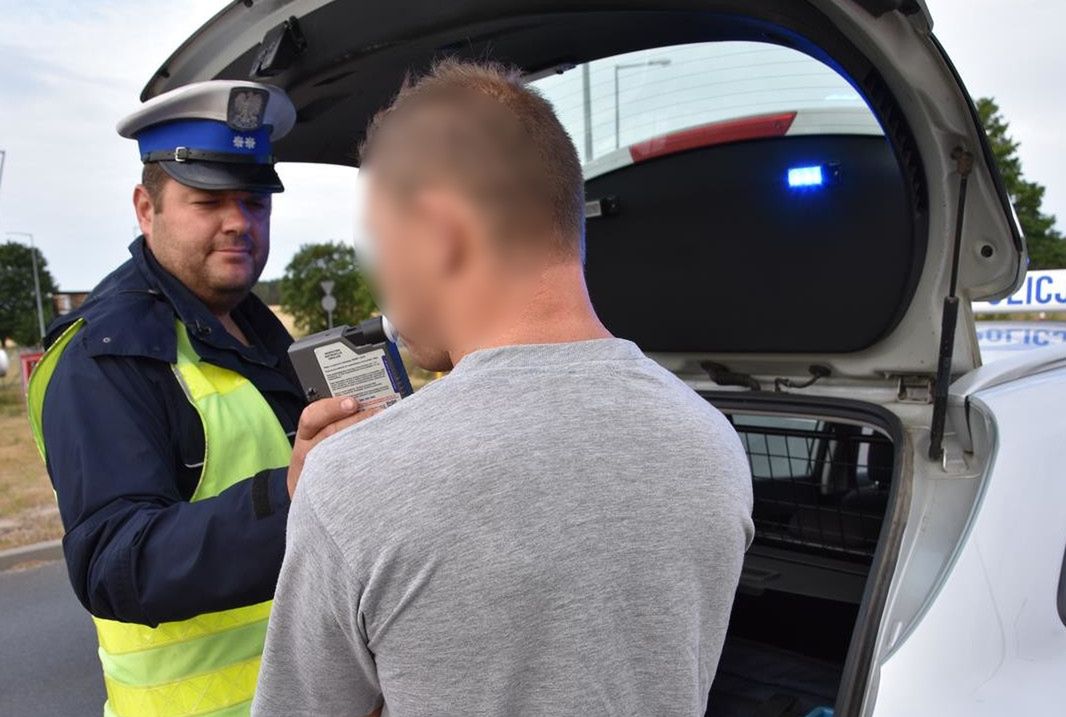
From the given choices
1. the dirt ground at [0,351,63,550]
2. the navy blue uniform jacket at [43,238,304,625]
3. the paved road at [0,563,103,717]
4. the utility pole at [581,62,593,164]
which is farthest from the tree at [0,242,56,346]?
the navy blue uniform jacket at [43,238,304,625]

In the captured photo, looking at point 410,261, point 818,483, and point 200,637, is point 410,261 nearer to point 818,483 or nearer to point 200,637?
point 200,637

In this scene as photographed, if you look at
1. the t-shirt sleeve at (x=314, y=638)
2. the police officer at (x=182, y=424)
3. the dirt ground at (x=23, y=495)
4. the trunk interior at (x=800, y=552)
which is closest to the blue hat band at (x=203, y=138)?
the police officer at (x=182, y=424)

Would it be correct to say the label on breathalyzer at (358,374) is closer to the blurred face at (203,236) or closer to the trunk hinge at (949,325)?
the blurred face at (203,236)

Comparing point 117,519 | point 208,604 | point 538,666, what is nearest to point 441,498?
point 538,666

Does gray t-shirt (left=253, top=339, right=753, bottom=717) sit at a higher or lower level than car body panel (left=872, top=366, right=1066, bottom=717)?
higher

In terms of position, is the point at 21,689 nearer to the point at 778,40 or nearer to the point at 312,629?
the point at 312,629

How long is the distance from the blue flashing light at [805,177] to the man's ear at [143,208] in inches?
62.0

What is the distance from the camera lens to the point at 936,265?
201 cm

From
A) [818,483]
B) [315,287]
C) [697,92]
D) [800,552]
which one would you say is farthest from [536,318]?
[315,287]

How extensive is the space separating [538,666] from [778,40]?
1.38 metres

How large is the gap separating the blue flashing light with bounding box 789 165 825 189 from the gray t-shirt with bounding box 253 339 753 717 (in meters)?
1.44

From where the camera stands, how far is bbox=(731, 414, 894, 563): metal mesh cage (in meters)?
2.68

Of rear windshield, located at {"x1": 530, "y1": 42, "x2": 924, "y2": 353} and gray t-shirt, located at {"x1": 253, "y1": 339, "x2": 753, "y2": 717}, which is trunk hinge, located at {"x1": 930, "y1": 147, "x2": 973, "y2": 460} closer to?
rear windshield, located at {"x1": 530, "y1": 42, "x2": 924, "y2": 353}

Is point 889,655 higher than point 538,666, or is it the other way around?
point 538,666
